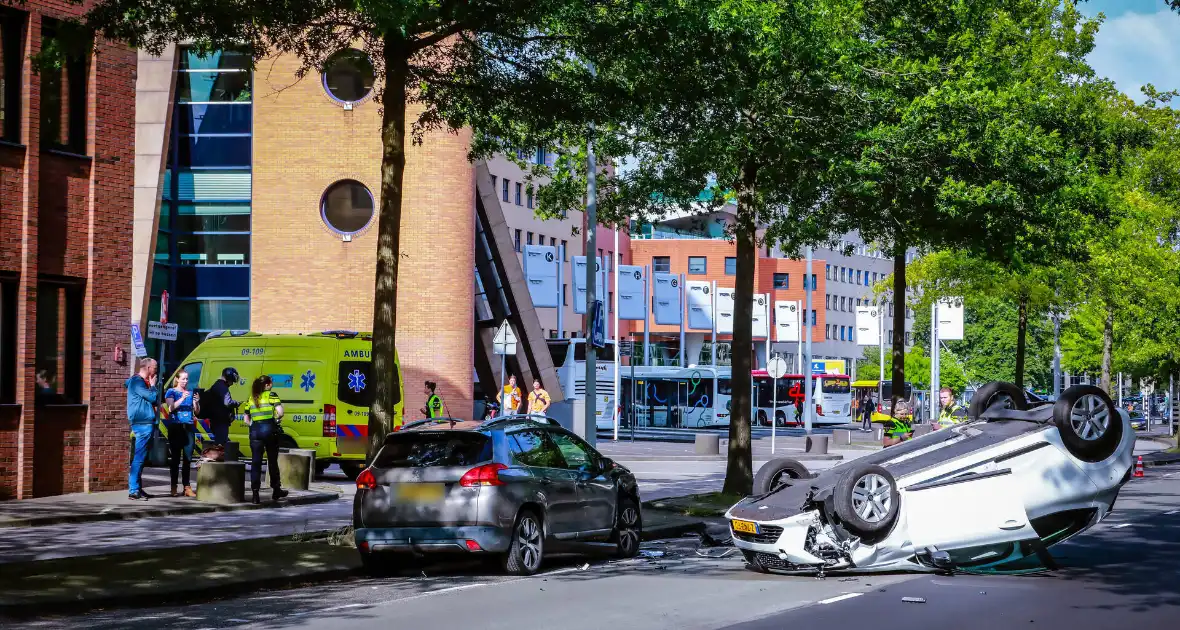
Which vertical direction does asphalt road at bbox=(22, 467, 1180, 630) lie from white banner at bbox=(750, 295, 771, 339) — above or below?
below

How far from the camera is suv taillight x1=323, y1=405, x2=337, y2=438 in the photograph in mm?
27250

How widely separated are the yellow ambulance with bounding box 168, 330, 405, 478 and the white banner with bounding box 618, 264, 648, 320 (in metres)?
26.9

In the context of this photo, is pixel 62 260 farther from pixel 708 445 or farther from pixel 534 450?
pixel 708 445

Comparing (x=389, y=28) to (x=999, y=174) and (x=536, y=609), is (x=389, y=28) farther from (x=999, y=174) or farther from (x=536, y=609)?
(x=999, y=174)

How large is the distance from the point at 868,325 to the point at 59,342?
5762 cm

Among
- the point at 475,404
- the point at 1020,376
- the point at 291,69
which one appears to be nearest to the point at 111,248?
the point at 291,69

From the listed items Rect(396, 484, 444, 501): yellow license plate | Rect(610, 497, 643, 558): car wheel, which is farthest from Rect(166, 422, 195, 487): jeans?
Rect(396, 484, 444, 501): yellow license plate

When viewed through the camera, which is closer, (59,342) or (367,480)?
(367,480)

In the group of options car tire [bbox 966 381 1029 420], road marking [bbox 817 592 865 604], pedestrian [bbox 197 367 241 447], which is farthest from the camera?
pedestrian [bbox 197 367 241 447]

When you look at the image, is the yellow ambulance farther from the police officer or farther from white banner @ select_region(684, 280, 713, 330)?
white banner @ select_region(684, 280, 713, 330)

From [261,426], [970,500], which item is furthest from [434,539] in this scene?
[261,426]

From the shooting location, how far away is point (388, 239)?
1614 centimetres

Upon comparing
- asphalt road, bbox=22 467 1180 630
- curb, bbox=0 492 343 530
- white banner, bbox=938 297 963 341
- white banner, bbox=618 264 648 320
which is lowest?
curb, bbox=0 492 343 530

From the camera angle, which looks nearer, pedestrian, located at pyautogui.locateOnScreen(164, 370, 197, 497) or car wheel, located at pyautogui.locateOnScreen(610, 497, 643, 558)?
car wheel, located at pyautogui.locateOnScreen(610, 497, 643, 558)
